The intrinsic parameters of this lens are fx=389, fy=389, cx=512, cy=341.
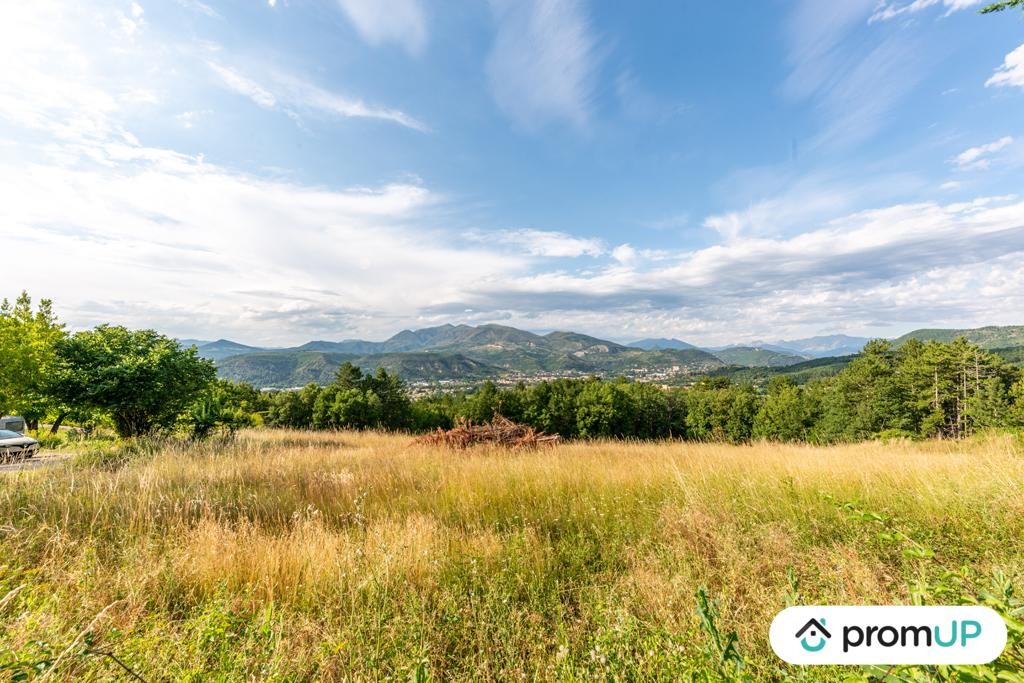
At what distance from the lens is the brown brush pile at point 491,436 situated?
31.3 ft

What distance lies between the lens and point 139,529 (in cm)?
395

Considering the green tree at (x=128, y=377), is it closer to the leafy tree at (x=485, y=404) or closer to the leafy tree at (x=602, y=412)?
the leafy tree at (x=485, y=404)

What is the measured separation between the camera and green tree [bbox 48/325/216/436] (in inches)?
380

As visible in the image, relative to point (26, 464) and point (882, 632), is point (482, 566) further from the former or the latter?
point (26, 464)

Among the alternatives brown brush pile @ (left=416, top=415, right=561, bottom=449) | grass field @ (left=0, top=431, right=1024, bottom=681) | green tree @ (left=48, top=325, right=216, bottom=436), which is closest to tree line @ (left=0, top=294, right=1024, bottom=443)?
green tree @ (left=48, top=325, right=216, bottom=436)

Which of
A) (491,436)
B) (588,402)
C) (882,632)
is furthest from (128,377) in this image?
(588,402)

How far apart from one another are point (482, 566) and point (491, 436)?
6.86 m

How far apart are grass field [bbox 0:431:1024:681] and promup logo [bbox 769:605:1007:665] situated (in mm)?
99

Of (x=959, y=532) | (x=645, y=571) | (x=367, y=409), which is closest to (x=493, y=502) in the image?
(x=645, y=571)

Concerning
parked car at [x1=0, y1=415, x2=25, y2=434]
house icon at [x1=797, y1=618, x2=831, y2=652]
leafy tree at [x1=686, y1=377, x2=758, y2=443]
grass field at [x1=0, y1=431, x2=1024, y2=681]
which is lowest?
leafy tree at [x1=686, y1=377, x2=758, y2=443]

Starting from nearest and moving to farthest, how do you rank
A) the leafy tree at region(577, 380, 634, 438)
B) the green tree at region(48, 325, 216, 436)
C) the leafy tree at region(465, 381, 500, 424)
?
the green tree at region(48, 325, 216, 436) < the leafy tree at region(465, 381, 500, 424) < the leafy tree at region(577, 380, 634, 438)

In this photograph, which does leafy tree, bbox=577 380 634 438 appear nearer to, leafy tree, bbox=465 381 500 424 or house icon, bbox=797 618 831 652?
leafy tree, bbox=465 381 500 424

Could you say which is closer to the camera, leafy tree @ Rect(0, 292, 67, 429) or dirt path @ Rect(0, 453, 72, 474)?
dirt path @ Rect(0, 453, 72, 474)

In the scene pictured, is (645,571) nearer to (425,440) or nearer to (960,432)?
(425,440)
